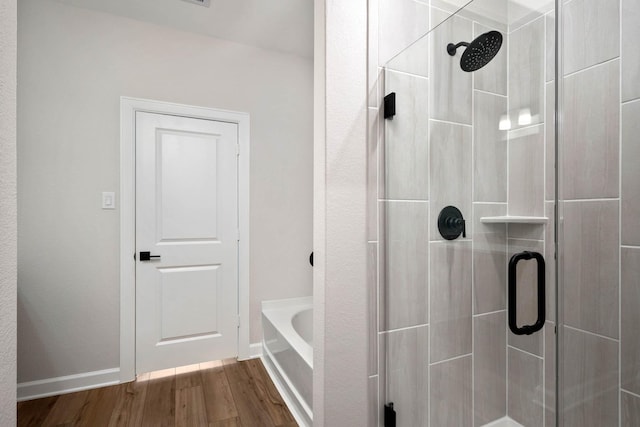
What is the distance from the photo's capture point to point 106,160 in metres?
2.00

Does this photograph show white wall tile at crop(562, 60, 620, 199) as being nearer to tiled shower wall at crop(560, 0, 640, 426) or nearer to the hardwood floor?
tiled shower wall at crop(560, 0, 640, 426)

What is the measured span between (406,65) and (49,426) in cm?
260

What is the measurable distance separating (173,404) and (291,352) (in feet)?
2.72

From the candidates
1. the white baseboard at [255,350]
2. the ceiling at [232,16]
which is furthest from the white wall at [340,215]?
the white baseboard at [255,350]

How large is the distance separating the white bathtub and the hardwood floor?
Result: 87 millimetres

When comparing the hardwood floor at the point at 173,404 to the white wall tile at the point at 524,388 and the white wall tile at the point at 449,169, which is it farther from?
the white wall tile at the point at 449,169

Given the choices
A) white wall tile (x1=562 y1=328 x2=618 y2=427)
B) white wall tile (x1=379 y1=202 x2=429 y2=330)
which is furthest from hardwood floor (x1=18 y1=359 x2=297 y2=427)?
white wall tile (x1=562 y1=328 x2=618 y2=427)

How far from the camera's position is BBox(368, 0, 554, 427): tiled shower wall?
0.81 meters

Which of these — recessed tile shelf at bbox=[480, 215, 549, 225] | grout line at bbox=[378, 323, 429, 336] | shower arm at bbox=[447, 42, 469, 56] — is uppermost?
shower arm at bbox=[447, 42, 469, 56]

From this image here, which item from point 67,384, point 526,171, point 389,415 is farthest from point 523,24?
point 67,384

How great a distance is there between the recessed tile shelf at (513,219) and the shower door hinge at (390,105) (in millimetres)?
514

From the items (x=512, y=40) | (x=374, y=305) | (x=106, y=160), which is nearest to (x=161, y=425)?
(x=374, y=305)

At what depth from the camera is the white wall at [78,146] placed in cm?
184

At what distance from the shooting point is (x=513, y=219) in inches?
33.0
